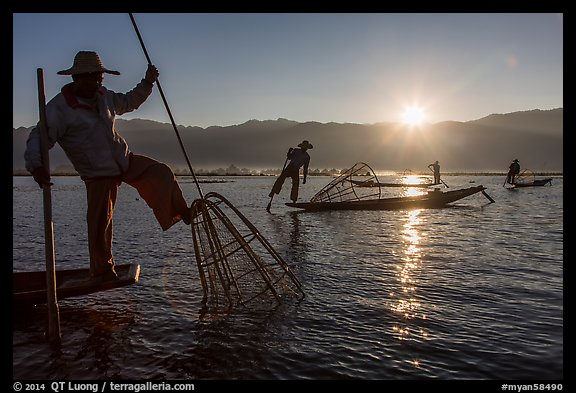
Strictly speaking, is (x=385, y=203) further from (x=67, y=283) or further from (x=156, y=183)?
(x=67, y=283)

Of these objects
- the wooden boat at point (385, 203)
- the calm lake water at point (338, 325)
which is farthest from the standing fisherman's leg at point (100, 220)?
the wooden boat at point (385, 203)

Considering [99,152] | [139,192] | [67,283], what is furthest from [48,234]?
[67,283]

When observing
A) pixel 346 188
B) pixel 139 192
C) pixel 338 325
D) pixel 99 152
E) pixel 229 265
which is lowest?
pixel 338 325

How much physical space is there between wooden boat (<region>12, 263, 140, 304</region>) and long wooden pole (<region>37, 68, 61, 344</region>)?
74 centimetres

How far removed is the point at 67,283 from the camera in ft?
20.2

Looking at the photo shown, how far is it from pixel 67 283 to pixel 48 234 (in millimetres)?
1826

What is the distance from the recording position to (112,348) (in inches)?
190

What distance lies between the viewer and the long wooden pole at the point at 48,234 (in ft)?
15.2

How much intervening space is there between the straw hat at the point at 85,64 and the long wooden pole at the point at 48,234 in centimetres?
54

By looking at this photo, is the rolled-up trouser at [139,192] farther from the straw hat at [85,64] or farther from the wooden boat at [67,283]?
the straw hat at [85,64]

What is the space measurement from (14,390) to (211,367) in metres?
1.78
